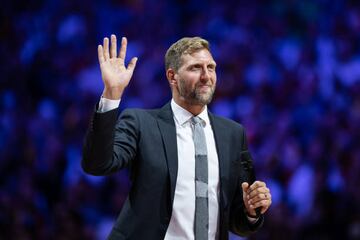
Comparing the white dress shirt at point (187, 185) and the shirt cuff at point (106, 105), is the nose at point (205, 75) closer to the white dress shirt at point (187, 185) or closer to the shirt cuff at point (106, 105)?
the white dress shirt at point (187, 185)

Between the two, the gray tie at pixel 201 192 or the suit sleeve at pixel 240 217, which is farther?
the suit sleeve at pixel 240 217

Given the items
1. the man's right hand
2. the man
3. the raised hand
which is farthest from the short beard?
the raised hand

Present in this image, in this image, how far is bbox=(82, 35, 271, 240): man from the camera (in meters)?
2.50

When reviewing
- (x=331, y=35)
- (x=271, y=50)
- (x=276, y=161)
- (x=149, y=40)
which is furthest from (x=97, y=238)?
(x=331, y=35)

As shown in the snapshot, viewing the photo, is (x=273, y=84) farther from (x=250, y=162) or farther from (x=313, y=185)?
(x=250, y=162)

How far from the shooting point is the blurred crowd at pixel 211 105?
5.63m

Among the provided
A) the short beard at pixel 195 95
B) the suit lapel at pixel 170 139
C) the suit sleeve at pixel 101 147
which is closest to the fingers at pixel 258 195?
the suit lapel at pixel 170 139

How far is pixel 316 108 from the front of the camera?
20.2 ft

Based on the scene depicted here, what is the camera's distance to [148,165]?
8.67 ft

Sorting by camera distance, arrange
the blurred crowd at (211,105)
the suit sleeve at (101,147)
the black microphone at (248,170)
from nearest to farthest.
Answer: the suit sleeve at (101,147)
the black microphone at (248,170)
the blurred crowd at (211,105)

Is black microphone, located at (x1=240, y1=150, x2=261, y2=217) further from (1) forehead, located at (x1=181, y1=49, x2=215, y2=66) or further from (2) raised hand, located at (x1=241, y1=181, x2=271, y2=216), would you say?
(1) forehead, located at (x1=181, y1=49, x2=215, y2=66)

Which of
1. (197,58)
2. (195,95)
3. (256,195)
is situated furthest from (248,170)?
(197,58)

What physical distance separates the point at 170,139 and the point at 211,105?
11.4 feet

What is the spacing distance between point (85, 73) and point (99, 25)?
58 centimetres
